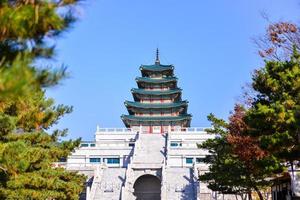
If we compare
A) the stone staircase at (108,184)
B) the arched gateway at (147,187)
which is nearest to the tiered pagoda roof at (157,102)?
the arched gateway at (147,187)

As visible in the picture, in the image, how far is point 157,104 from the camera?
56.5m

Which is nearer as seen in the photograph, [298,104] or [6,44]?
[6,44]

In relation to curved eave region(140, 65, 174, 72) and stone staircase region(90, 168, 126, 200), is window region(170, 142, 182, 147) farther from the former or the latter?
curved eave region(140, 65, 174, 72)

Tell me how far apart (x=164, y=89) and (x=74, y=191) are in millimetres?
39227

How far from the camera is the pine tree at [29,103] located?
5.93 m

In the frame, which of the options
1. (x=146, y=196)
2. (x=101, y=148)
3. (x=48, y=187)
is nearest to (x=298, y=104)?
(x=48, y=187)

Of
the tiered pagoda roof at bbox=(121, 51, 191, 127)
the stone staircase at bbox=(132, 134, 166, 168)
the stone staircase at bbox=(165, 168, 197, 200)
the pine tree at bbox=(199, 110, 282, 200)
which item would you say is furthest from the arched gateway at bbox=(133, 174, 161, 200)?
the tiered pagoda roof at bbox=(121, 51, 191, 127)

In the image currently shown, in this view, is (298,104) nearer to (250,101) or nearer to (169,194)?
(250,101)

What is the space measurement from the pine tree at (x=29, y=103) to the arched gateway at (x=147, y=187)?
17881 mm

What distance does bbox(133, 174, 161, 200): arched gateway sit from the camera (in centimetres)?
3950

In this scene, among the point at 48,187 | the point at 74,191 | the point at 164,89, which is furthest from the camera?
the point at 164,89

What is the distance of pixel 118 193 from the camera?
108 feet

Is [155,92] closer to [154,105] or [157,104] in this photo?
[157,104]

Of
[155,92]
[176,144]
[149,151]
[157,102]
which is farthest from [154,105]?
[149,151]
